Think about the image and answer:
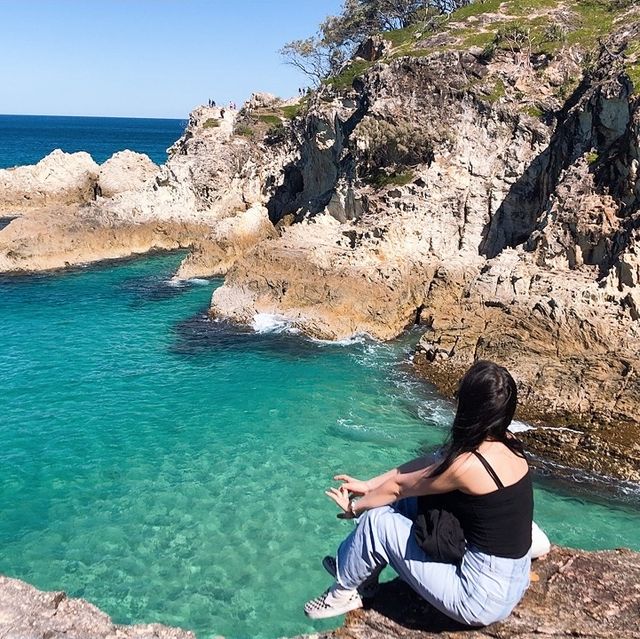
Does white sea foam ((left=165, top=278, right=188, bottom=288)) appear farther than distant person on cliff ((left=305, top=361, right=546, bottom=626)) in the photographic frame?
Yes

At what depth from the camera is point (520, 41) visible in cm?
2622

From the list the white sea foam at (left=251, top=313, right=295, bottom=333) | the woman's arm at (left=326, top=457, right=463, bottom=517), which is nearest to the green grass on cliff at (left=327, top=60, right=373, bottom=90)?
the white sea foam at (left=251, top=313, right=295, bottom=333)

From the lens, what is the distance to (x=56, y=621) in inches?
202

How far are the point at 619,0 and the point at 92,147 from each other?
11165 centimetres

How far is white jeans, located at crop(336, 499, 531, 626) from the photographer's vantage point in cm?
466

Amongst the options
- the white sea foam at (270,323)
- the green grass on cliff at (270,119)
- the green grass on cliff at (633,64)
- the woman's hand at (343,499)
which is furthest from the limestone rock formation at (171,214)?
the woman's hand at (343,499)

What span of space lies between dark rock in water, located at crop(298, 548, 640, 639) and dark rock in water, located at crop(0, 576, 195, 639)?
152cm

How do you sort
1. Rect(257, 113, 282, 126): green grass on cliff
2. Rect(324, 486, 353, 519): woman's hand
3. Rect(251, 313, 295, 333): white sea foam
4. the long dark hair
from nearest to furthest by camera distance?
the long dark hair, Rect(324, 486, 353, 519): woman's hand, Rect(251, 313, 295, 333): white sea foam, Rect(257, 113, 282, 126): green grass on cliff

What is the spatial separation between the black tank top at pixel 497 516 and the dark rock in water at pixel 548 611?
72 centimetres

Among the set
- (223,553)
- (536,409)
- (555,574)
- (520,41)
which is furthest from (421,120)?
(555,574)

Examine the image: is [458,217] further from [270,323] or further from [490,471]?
[490,471]

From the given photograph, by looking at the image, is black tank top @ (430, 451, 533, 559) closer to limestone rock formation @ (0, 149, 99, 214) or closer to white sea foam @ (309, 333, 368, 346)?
white sea foam @ (309, 333, 368, 346)

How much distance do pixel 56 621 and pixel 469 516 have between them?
141 inches

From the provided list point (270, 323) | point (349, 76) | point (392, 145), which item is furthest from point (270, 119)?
point (270, 323)
